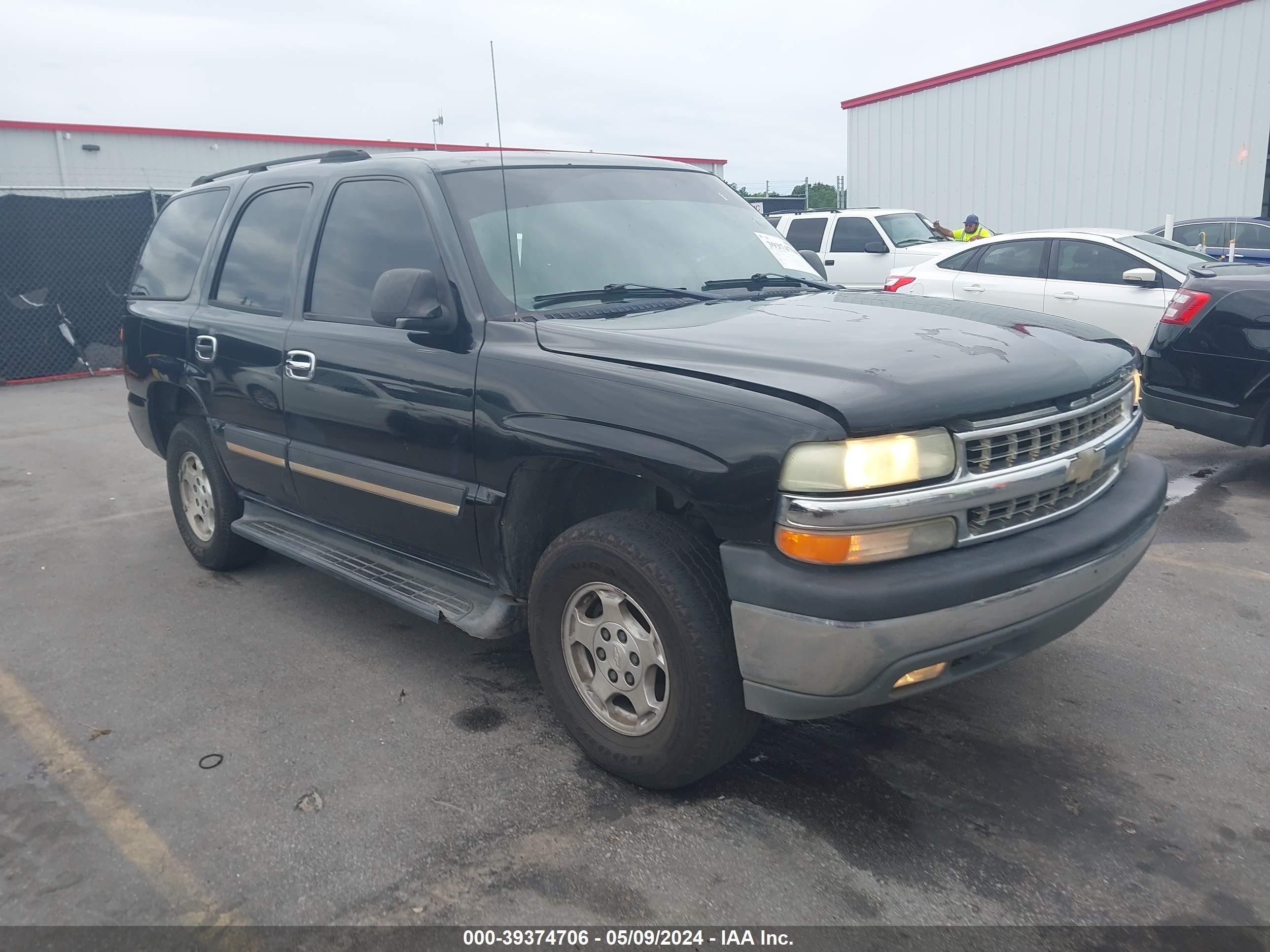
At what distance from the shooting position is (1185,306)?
20.9 ft

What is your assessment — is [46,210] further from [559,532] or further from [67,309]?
[559,532]

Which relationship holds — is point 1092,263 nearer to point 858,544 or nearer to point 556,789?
point 858,544

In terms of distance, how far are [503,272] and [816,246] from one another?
11.8 metres

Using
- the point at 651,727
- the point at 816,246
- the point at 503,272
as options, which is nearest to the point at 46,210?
the point at 816,246

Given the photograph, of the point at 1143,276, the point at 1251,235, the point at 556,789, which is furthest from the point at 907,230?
the point at 556,789

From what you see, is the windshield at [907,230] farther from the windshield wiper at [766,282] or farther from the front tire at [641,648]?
the front tire at [641,648]

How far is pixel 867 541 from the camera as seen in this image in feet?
8.35

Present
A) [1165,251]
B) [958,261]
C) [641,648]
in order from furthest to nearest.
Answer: [958,261] → [1165,251] → [641,648]

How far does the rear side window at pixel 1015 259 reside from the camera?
955cm

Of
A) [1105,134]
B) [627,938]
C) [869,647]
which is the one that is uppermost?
[1105,134]

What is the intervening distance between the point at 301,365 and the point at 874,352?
237 centimetres

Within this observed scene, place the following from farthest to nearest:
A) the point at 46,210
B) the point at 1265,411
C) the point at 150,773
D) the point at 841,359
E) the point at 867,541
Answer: the point at 46,210
the point at 1265,411
the point at 150,773
the point at 841,359
the point at 867,541

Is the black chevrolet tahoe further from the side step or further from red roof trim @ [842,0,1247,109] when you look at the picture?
red roof trim @ [842,0,1247,109]

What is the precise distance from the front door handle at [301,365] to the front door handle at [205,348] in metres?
0.73
